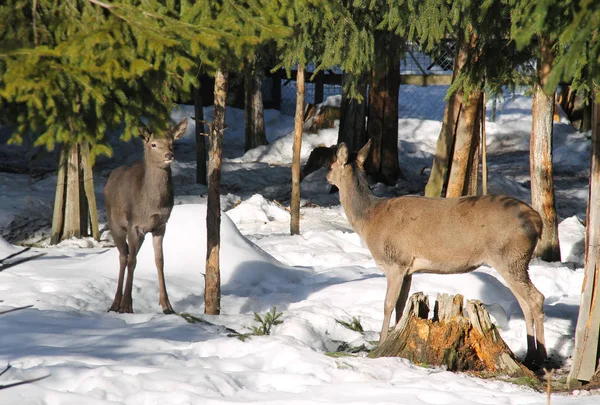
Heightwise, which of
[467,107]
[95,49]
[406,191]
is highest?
[95,49]

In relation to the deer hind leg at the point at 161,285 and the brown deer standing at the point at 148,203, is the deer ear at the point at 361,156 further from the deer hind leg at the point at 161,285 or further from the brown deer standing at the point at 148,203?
the deer hind leg at the point at 161,285

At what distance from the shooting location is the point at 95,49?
416 cm

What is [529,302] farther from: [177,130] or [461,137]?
[461,137]

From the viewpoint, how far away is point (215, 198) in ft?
25.4

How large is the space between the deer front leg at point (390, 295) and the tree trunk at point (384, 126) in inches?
412

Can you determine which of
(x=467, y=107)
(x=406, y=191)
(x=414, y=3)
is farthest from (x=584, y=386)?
(x=406, y=191)

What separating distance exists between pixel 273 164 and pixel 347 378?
1524 cm

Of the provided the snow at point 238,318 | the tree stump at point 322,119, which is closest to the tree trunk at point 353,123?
the snow at point 238,318

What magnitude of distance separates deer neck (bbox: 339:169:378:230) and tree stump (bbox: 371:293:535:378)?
1612 millimetres

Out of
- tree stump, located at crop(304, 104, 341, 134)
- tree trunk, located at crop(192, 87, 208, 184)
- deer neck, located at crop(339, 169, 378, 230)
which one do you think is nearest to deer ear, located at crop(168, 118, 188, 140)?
deer neck, located at crop(339, 169, 378, 230)

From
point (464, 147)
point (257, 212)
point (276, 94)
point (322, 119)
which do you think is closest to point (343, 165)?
point (464, 147)

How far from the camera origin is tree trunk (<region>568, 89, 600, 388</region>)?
6.25m

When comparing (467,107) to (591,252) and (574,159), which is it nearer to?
(591,252)

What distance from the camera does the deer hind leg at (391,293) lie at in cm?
759
